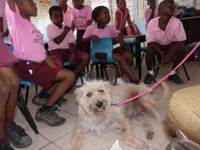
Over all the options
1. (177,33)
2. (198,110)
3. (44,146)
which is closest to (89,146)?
(44,146)

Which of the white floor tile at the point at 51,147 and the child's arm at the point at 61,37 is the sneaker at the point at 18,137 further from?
the child's arm at the point at 61,37

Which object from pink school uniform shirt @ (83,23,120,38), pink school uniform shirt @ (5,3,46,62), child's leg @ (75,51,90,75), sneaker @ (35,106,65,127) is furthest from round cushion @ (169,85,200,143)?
pink school uniform shirt @ (83,23,120,38)

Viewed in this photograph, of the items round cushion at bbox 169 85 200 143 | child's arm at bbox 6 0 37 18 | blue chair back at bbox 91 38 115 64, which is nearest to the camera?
round cushion at bbox 169 85 200 143

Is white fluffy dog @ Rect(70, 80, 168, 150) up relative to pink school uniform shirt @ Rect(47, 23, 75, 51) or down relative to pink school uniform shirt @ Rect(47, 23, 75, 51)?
down

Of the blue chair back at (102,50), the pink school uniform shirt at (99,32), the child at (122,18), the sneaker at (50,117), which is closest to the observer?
the sneaker at (50,117)

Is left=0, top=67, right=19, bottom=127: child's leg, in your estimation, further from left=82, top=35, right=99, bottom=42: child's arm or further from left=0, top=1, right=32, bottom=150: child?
left=82, top=35, right=99, bottom=42: child's arm

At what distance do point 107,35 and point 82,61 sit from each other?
55 centimetres

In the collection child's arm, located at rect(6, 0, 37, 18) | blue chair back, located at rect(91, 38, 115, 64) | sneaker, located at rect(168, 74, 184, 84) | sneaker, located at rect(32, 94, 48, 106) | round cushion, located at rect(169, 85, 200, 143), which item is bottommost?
sneaker, located at rect(32, 94, 48, 106)

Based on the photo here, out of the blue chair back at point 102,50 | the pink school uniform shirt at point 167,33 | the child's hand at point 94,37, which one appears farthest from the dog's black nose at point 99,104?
the pink school uniform shirt at point 167,33

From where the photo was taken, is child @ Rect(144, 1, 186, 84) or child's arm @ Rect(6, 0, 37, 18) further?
child @ Rect(144, 1, 186, 84)

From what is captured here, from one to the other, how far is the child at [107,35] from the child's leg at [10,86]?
5.39ft

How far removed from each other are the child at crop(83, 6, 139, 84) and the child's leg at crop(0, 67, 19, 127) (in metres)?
1.64

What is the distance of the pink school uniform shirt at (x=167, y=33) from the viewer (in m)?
3.78

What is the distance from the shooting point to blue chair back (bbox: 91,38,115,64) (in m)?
3.50
